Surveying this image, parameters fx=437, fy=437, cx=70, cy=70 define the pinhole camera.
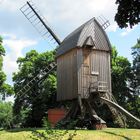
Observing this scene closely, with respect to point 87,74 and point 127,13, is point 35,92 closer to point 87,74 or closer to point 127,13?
point 87,74

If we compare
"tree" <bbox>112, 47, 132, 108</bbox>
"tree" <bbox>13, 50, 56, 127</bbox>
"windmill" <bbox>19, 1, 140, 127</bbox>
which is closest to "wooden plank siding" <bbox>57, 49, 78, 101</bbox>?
"windmill" <bbox>19, 1, 140, 127</bbox>

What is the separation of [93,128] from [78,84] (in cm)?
314

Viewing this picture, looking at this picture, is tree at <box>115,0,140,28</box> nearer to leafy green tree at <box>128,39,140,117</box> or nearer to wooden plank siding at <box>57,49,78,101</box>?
wooden plank siding at <box>57,49,78,101</box>

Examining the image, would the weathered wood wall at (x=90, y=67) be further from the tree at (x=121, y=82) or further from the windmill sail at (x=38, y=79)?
the tree at (x=121, y=82)

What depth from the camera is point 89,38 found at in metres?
30.5

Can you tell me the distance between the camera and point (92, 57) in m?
30.8

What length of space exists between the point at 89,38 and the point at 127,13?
1816 cm

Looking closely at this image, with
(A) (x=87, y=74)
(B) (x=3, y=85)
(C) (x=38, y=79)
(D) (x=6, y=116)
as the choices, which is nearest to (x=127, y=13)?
(A) (x=87, y=74)

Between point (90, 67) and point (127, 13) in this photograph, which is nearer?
point (127, 13)

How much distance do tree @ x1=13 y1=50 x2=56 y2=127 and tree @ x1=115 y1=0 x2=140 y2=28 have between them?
101ft

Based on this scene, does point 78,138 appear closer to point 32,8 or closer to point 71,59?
point 71,59

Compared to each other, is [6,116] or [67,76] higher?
[67,76]

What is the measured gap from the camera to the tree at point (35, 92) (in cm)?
4533

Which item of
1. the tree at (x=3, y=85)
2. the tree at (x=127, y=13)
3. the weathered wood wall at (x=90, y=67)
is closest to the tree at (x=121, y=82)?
the tree at (x=3, y=85)
